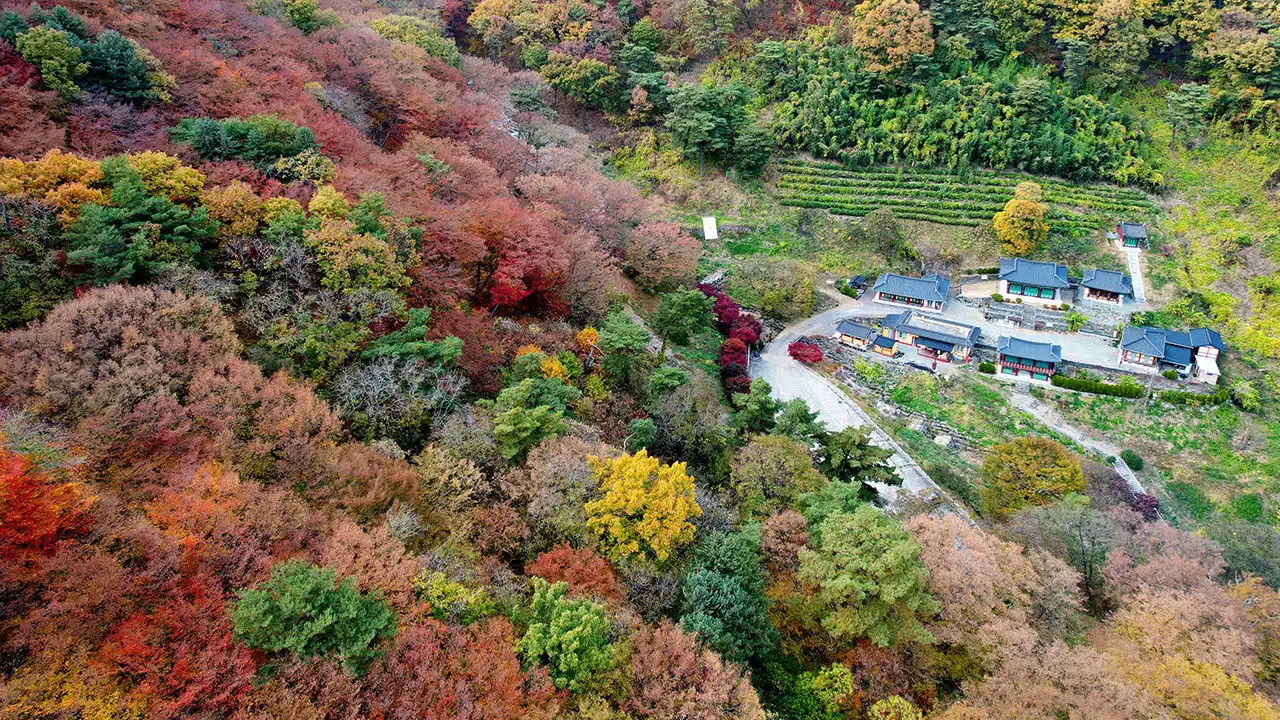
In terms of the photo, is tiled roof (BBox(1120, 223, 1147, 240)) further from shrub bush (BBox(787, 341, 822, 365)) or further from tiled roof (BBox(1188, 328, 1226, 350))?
shrub bush (BBox(787, 341, 822, 365))

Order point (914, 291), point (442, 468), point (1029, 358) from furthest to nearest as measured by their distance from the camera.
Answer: point (914, 291) < point (1029, 358) < point (442, 468)

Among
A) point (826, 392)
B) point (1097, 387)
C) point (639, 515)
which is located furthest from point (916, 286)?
point (639, 515)

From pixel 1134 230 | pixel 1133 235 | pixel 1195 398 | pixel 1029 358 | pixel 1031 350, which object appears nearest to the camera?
pixel 1195 398

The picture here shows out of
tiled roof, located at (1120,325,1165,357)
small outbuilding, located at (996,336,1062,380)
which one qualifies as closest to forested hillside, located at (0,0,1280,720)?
small outbuilding, located at (996,336,1062,380)

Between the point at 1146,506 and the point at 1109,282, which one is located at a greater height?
the point at 1109,282

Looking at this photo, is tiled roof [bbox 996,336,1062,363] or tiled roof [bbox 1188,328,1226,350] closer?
tiled roof [bbox 1188,328,1226,350]

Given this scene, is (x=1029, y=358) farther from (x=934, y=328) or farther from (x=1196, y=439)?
(x=1196, y=439)

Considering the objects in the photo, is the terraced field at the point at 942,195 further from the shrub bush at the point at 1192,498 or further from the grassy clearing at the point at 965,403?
the shrub bush at the point at 1192,498
